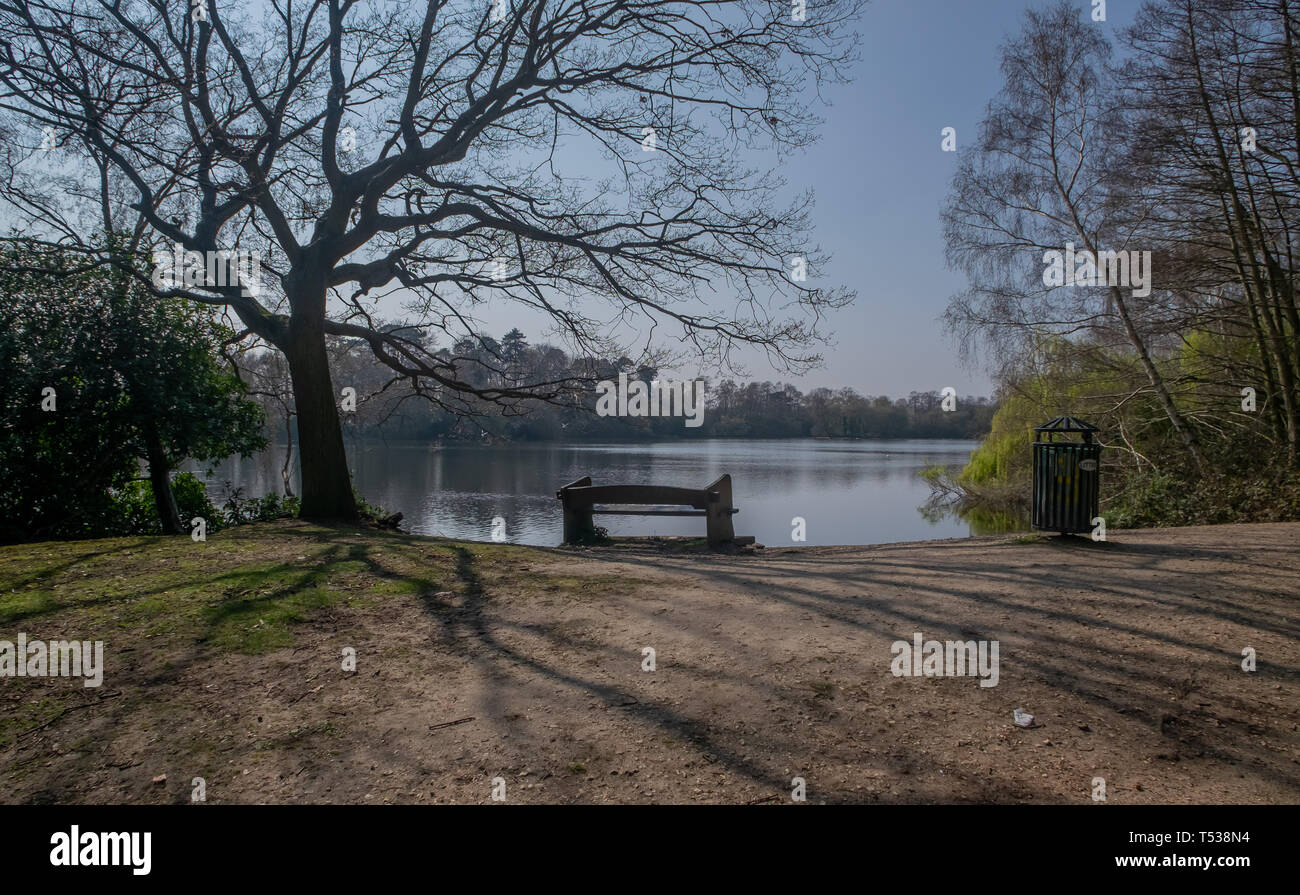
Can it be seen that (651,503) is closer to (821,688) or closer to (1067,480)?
(1067,480)

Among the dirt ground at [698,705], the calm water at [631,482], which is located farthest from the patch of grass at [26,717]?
the calm water at [631,482]

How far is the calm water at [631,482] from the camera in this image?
1752 centimetres

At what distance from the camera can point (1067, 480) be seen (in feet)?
26.8

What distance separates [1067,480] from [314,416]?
10005mm

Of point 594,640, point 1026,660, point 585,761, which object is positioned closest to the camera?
point 585,761

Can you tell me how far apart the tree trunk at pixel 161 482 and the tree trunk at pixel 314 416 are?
173 cm

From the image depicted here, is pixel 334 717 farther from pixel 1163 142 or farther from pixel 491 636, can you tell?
pixel 1163 142

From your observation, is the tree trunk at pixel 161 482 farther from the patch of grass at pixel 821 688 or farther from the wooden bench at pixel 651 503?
the patch of grass at pixel 821 688

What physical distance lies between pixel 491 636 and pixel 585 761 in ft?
5.98

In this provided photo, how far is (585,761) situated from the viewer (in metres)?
2.88

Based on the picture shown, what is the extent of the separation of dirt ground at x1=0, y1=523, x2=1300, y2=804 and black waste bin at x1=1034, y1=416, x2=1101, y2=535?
2.42m
